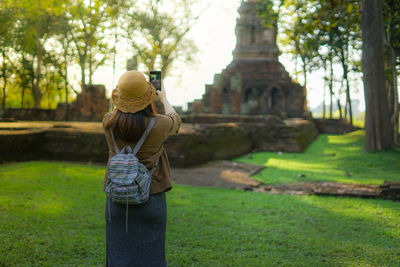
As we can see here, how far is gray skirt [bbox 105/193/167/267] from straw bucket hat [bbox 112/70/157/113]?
0.54 meters

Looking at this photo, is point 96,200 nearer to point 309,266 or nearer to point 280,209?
point 280,209

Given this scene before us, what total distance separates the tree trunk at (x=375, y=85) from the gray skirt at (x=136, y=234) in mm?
8874

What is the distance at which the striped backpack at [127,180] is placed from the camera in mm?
2066

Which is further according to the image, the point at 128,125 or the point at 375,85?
the point at 375,85

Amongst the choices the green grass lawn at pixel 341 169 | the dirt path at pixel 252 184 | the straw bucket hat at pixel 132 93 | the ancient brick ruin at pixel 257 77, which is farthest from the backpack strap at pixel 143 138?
the ancient brick ruin at pixel 257 77

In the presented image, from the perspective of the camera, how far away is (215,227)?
4.12 metres

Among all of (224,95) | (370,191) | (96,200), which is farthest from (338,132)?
(96,200)

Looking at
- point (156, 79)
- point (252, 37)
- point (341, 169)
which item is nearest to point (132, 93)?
point (156, 79)

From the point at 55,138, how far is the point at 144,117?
6.13 meters

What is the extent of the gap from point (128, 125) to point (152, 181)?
37 cm

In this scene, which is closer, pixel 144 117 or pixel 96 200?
pixel 144 117

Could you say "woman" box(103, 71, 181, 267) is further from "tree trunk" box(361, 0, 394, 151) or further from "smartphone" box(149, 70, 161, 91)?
"tree trunk" box(361, 0, 394, 151)

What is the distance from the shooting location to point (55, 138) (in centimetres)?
775

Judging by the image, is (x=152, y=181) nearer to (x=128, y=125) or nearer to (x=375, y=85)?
(x=128, y=125)
